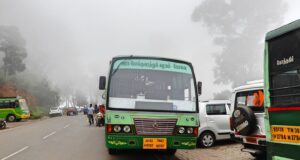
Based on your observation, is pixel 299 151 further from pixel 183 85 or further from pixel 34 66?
pixel 34 66

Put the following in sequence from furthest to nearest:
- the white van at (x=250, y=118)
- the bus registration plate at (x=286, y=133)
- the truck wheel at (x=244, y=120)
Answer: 1. the white van at (x=250, y=118)
2. the truck wheel at (x=244, y=120)
3. the bus registration plate at (x=286, y=133)

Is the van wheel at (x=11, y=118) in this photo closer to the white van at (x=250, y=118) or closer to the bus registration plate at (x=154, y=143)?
the white van at (x=250, y=118)

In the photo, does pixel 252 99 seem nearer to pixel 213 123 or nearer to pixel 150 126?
pixel 150 126

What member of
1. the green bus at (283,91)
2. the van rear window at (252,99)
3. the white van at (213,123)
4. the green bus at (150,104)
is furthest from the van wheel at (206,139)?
the green bus at (283,91)

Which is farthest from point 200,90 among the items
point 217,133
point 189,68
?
point 217,133

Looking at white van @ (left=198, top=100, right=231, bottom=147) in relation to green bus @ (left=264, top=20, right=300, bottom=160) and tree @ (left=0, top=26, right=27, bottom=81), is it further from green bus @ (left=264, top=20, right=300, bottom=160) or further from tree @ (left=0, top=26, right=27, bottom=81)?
tree @ (left=0, top=26, right=27, bottom=81)

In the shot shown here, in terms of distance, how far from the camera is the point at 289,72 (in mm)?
5141

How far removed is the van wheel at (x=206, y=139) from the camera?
13502 millimetres

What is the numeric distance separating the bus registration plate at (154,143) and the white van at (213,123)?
14.9 ft

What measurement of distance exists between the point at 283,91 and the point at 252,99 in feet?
16.1

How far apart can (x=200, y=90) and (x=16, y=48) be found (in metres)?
56.8

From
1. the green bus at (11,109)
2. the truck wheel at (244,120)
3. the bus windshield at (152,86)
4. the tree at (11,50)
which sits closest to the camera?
the truck wheel at (244,120)

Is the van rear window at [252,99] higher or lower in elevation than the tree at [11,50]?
lower

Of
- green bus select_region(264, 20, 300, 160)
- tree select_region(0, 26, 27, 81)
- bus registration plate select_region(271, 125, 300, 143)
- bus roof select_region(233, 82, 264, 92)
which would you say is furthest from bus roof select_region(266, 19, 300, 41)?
tree select_region(0, 26, 27, 81)
